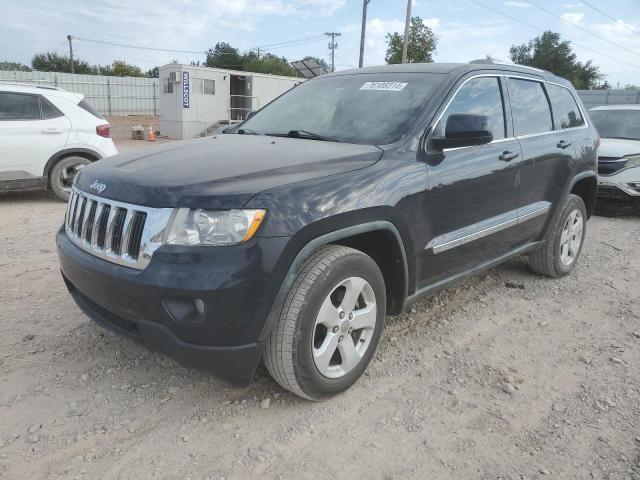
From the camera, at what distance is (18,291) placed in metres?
4.08

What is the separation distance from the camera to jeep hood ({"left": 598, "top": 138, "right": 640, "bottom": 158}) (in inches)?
302

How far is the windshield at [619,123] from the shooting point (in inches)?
334

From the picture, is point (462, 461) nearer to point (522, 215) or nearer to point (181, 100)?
point (522, 215)

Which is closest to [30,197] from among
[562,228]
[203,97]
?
[562,228]

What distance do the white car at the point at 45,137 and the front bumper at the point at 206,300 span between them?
5.75m

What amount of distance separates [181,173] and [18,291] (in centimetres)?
242

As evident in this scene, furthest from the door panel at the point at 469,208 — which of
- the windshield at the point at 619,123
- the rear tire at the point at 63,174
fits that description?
the rear tire at the point at 63,174

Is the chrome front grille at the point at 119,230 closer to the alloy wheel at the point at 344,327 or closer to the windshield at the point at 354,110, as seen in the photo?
the alloy wheel at the point at 344,327

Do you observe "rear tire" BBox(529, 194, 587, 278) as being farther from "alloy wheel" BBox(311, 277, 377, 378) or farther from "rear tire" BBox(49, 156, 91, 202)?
"rear tire" BBox(49, 156, 91, 202)

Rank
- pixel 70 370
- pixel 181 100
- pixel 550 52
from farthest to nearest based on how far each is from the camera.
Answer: pixel 550 52 < pixel 181 100 < pixel 70 370

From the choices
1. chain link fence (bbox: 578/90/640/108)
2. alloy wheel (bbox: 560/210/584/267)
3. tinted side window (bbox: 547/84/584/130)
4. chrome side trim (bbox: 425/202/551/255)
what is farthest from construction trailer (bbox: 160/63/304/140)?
chain link fence (bbox: 578/90/640/108)

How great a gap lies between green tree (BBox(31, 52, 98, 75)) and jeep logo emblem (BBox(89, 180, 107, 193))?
226 ft

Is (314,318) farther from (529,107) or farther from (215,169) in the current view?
(529,107)

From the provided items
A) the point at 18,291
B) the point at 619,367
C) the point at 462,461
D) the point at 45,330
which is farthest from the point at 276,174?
the point at 18,291
